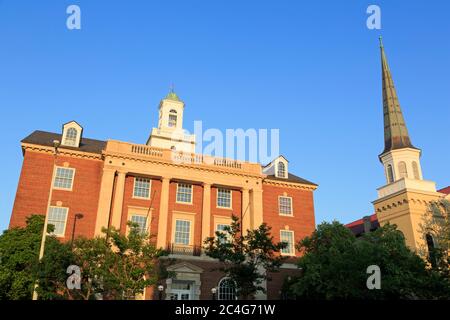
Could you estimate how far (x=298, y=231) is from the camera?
4197cm

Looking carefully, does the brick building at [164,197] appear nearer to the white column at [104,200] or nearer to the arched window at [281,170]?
the white column at [104,200]

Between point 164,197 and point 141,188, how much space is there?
2.53 m

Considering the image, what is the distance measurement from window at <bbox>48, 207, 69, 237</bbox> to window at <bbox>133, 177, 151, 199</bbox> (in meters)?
6.27

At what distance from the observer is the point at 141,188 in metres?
38.3

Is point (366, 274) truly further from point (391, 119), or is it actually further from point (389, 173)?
point (391, 119)

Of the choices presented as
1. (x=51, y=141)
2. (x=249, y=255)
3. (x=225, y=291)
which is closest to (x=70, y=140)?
(x=51, y=141)

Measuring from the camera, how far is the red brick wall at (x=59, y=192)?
34.0 m

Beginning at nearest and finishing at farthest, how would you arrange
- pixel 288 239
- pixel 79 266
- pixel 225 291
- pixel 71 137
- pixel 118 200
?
1. pixel 79 266
2. pixel 118 200
3. pixel 225 291
4. pixel 71 137
5. pixel 288 239

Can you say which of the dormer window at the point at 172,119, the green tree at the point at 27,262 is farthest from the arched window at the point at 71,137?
the dormer window at the point at 172,119
